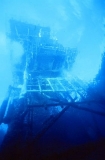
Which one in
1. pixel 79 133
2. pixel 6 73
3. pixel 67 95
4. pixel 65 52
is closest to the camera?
pixel 79 133

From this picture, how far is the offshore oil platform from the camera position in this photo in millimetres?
4930

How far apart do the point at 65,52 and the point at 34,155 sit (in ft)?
32.5

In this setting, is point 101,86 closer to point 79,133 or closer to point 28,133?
point 79,133

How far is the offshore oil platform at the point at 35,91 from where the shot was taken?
4.93 metres

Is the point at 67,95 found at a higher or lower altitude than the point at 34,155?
higher

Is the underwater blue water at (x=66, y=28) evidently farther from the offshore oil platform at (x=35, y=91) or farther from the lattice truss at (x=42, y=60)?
the offshore oil platform at (x=35, y=91)

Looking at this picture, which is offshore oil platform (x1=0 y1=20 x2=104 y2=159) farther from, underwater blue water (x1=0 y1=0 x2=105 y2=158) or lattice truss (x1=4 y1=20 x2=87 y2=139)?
underwater blue water (x1=0 y1=0 x2=105 y2=158)

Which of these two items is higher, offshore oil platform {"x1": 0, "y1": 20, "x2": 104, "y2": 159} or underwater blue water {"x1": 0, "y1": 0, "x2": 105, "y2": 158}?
underwater blue water {"x1": 0, "y1": 0, "x2": 105, "y2": 158}

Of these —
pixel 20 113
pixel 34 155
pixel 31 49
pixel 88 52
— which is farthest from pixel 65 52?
pixel 34 155

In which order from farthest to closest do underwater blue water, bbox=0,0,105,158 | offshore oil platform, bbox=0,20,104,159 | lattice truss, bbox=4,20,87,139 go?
underwater blue water, bbox=0,0,105,158 < lattice truss, bbox=4,20,87,139 < offshore oil platform, bbox=0,20,104,159

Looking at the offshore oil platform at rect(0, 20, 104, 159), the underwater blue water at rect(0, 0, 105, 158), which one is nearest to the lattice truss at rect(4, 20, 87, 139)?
the offshore oil platform at rect(0, 20, 104, 159)

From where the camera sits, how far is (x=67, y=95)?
8055 mm

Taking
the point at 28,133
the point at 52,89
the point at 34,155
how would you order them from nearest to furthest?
the point at 34,155 < the point at 28,133 < the point at 52,89

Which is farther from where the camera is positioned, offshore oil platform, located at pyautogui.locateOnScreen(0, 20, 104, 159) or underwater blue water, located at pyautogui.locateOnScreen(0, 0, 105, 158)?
underwater blue water, located at pyautogui.locateOnScreen(0, 0, 105, 158)
